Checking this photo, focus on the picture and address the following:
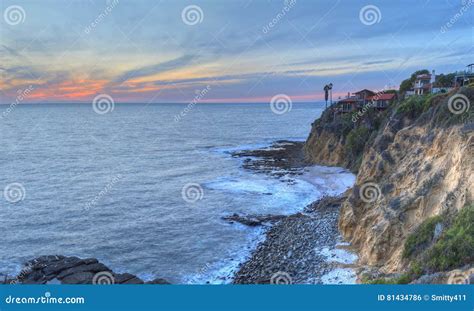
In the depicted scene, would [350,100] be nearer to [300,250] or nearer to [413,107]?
[413,107]

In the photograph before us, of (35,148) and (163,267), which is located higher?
(35,148)

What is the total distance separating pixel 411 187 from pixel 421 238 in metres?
6.48

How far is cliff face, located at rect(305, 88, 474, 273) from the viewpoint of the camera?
19562 mm

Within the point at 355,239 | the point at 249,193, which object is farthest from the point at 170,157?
the point at 355,239

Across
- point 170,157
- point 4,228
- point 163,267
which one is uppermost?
point 170,157

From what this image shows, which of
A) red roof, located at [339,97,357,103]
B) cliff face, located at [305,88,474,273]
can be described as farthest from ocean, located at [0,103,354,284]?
red roof, located at [339,97,357,103]

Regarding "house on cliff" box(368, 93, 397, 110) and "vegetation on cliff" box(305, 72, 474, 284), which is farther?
"house on cliff" box(368, 93, 397, 110)

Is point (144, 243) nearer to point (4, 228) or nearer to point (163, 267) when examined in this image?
point (163, 267)

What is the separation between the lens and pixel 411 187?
24.2 meters

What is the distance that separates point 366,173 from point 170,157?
45692 mm

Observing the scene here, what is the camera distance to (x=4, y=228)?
34406mm

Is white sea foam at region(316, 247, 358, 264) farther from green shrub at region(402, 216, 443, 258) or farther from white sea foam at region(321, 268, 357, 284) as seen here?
green shrub at region(402, 216, 443, 258)

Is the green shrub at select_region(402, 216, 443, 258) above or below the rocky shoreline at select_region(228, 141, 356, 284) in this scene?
above

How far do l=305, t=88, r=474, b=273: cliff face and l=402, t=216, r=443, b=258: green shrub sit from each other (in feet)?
1.76
